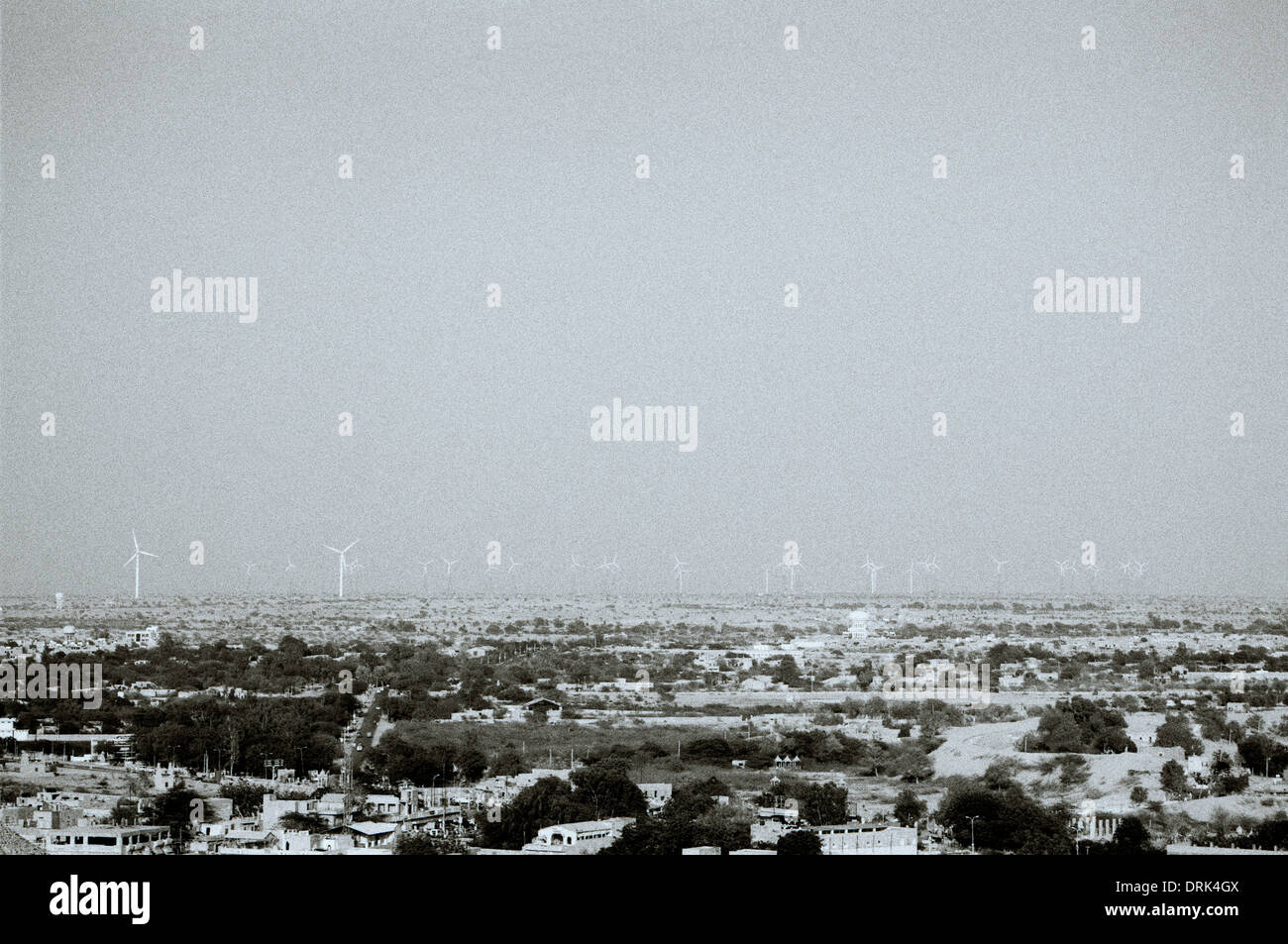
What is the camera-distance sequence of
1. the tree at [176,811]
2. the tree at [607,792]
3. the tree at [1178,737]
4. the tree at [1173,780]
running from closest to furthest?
the tree at [176,811]
the tree at [607,792]
the tree at [1173,780]
the tree at [1178,737]

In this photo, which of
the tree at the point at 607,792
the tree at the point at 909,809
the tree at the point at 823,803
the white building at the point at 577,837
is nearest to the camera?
the white building at the point at 577,837

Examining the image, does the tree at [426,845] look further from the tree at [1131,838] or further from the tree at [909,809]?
the tree at [1131,838]

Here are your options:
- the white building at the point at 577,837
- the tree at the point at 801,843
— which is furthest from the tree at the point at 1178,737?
the white building at the point at 577,837

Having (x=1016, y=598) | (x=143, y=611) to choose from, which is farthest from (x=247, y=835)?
(x=1016, y=598)

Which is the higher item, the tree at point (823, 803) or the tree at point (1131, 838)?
the tree at point (823, 803)

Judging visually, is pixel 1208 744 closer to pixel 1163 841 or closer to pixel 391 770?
pixel 1163 841

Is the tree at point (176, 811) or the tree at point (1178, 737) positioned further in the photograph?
the tree at point (1178, 737)
